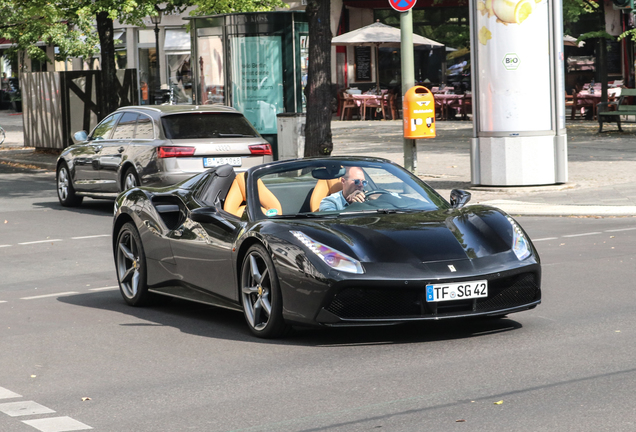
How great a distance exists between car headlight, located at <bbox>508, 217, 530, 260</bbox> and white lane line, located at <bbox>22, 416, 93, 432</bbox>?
3.10m

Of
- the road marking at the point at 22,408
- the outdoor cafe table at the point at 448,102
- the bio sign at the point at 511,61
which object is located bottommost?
the road marking at the point at 22,408

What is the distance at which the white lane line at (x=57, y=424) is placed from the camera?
5.16 m

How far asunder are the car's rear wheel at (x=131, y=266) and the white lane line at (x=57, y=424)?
3462 millimetres

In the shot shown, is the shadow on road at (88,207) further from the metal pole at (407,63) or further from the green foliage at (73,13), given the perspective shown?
the green foliage at (73,13)

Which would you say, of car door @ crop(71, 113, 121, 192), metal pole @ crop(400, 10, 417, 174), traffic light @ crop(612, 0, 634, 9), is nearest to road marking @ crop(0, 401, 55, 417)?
car door @ crop(71, 113, 121, 192)

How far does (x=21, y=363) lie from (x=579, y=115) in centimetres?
3064

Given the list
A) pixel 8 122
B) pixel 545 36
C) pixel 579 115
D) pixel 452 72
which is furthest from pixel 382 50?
pixel 545 36

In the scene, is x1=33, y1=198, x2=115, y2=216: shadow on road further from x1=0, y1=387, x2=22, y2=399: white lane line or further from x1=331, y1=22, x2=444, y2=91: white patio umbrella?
x1=331, y1=22, x2=444, y2=91: white patio umbrella

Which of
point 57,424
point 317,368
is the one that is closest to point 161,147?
point 317,368

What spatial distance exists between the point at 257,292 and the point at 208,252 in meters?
0.78

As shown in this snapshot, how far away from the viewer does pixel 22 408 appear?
5.64 meters

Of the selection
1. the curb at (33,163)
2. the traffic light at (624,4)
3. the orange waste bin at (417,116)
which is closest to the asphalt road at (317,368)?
the orange waste bin at (417,116)

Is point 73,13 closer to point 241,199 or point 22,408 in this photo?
point 241,199

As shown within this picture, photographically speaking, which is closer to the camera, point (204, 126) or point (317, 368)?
point (317, 368)
